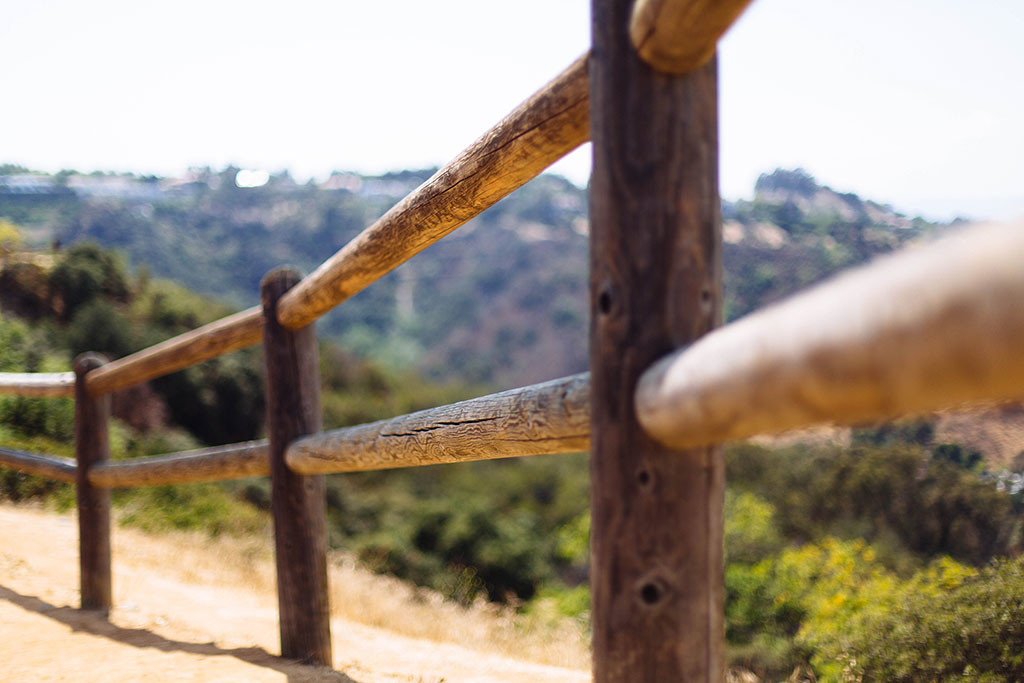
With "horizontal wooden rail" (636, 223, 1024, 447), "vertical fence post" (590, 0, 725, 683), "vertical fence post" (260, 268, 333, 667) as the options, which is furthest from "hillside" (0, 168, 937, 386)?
"horizontal wooden rail" (636, 223, 1024, 447)

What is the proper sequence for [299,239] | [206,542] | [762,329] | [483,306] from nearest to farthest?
[762,329] < [206,542] < [483,306] < [299,239]

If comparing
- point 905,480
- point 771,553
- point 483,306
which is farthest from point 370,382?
point 483,306

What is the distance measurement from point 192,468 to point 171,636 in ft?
2.50

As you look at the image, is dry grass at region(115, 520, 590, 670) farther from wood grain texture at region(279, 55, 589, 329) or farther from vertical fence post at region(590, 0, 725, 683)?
vertical fence post at region(590, 0, 725, 683)

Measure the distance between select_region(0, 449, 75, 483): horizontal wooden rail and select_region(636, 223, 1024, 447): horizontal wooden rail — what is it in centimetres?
375

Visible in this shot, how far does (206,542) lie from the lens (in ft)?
21.7

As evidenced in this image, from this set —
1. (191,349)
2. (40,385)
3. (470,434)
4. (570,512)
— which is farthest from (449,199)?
(570,512)

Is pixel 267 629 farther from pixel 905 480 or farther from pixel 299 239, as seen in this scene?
pixel 299 239

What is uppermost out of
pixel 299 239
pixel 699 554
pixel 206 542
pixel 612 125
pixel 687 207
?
pixel 299 239

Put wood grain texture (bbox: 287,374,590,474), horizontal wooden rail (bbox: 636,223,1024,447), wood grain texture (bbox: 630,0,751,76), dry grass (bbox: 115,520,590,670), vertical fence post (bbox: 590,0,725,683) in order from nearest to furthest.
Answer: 1. horizontal wooden rail (bbox: 636,223,1024,447)
2. wood grain texture (bbox: 630,0,751,76)
3. vertical fence post (bbox: 590,0,725,683)
4. wood grain texture (bbox: 287,374,590,474)
5. dry grass (bbox: 115,520,590,670)

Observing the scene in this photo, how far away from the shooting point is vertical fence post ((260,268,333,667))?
2.55 metres

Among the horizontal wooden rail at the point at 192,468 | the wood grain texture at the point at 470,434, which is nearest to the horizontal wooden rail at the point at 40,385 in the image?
the horizontal wooden rail at the point at 192,468

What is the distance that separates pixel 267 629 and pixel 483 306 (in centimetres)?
7844

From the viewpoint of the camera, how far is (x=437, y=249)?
9769 centimetres
